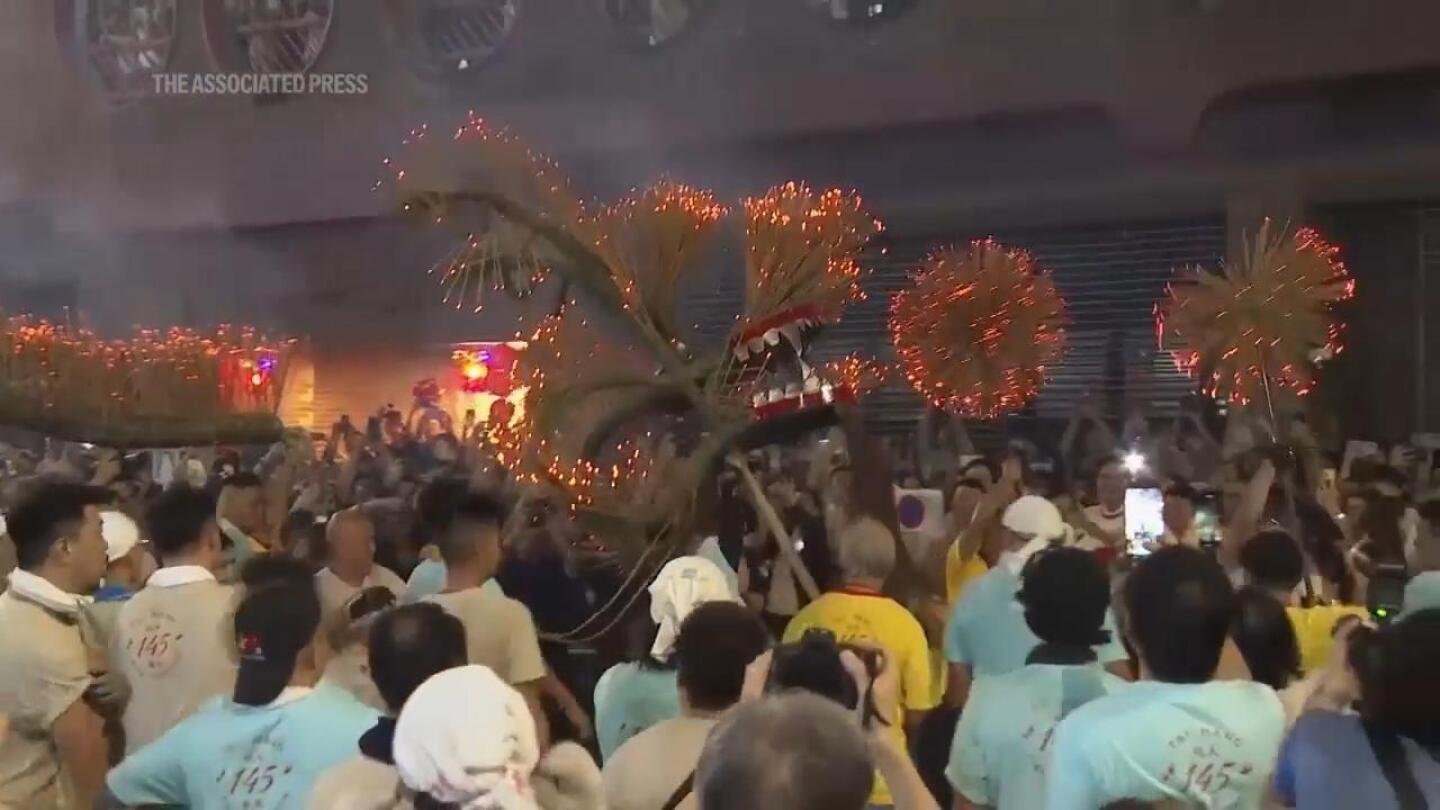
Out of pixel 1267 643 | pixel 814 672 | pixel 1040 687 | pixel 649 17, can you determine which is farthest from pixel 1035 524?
pixel 649 17

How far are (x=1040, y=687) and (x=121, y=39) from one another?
42.3ft

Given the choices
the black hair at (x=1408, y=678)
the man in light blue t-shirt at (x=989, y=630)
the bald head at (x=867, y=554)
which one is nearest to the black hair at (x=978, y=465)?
the man in light blue t-shirt at (x=989, y=630)

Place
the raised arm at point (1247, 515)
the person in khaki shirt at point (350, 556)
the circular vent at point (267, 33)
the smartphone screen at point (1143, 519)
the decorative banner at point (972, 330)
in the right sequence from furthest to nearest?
the circular vent at point (267, 33) < the decorative banner at point (972, 330) < the smartphone screen at point (1143, 519) < the raised arm at point (1247, 515) < the person in khaki shirt at point (350, 556)

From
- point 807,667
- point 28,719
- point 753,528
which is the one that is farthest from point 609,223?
point 807,667

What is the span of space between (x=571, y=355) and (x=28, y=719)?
204 centimetres

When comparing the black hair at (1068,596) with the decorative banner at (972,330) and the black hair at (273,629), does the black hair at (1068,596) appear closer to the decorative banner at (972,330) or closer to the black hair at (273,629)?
the black hair at (273,629)

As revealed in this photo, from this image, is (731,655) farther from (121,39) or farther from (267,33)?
(121,39)

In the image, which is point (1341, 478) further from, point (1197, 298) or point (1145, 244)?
point (1145, 244)

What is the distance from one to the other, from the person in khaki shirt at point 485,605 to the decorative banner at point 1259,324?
12.5 feet

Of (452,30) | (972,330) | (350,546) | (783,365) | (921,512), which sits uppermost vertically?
(452,30)

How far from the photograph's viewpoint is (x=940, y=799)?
3564 millimetres

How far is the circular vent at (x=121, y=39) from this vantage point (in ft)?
44.7

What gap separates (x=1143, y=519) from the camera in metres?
5.21

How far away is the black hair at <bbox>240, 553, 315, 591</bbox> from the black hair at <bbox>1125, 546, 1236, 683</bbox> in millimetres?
1266
